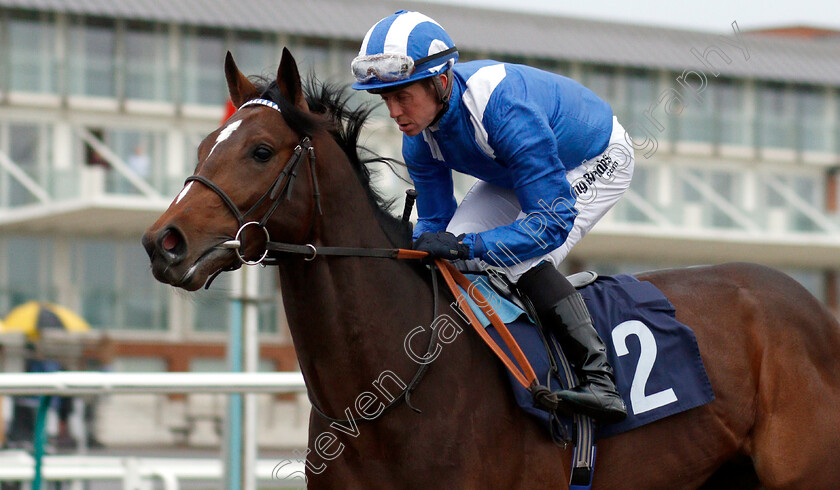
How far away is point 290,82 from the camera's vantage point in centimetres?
322

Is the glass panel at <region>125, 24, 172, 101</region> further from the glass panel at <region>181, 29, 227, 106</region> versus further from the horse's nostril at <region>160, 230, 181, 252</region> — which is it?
the horse's nostril at <region>160, 230, 181, 252</region>

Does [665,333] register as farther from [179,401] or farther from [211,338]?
[211,338]

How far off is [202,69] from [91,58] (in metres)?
2.51

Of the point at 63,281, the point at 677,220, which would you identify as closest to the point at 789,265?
the point at 677,220

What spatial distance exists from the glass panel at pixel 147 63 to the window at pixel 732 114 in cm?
1518

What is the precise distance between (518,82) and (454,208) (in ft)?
2.03

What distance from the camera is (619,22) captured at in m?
32.2

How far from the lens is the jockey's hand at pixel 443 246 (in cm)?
342

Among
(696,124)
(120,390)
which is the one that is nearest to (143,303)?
(696,124)

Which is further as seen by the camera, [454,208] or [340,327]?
[454,208]

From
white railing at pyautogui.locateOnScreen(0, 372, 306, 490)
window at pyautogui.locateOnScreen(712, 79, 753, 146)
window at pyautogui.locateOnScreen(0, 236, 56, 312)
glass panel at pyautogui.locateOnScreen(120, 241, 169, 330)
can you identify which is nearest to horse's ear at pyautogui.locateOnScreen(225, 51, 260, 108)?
white railing at pyautogui.locateOnScreen(0, 372, 306, 490)

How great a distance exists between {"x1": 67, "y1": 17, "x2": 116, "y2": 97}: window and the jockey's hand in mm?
22973

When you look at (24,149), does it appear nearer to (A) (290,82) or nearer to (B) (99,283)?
(B) (99,283)

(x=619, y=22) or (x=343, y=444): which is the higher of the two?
(x=619, y=22)
